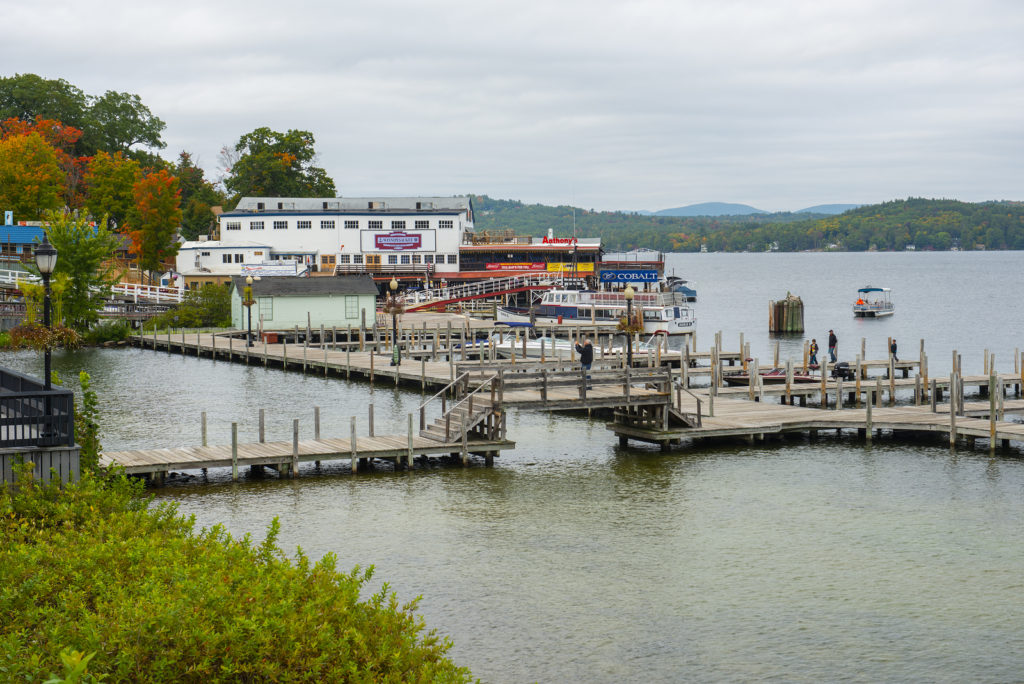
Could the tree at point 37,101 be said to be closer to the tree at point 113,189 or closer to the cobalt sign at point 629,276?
the tree at point 113,189

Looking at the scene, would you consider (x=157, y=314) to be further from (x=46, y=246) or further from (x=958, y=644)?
(x=958, y=644)

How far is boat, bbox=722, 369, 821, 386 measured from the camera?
156ft

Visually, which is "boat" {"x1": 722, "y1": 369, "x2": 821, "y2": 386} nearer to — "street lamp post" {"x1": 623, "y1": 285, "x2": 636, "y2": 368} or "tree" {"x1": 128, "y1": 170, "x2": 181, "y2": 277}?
"street lamp post" {"x1": 623, "y1": 285, "x2": 636, "y2": 368}

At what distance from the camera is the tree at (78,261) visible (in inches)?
2785

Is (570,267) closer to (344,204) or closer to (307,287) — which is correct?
(344,204)

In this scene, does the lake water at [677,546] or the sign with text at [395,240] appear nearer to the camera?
the lake water at [677,546]

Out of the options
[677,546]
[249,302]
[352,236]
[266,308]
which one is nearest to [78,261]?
[266,308]

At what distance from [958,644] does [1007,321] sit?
103264 millimetres

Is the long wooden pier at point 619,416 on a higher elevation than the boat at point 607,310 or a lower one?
lower

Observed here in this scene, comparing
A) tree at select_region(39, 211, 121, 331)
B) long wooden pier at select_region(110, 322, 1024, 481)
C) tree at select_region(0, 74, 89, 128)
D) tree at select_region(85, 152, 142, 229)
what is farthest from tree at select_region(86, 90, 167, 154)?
long wooden pier at select_region(110, 322, 1024, 481)

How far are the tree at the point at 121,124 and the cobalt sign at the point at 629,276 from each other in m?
77.6

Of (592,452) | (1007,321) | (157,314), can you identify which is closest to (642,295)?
(157,314)

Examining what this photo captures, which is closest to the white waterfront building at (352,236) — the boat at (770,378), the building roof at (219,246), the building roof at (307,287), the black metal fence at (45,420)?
the building roof at (219,246)

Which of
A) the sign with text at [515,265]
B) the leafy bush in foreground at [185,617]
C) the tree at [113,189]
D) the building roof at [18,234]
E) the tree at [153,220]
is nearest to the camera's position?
the leafy bush in foreground at [185,617]
